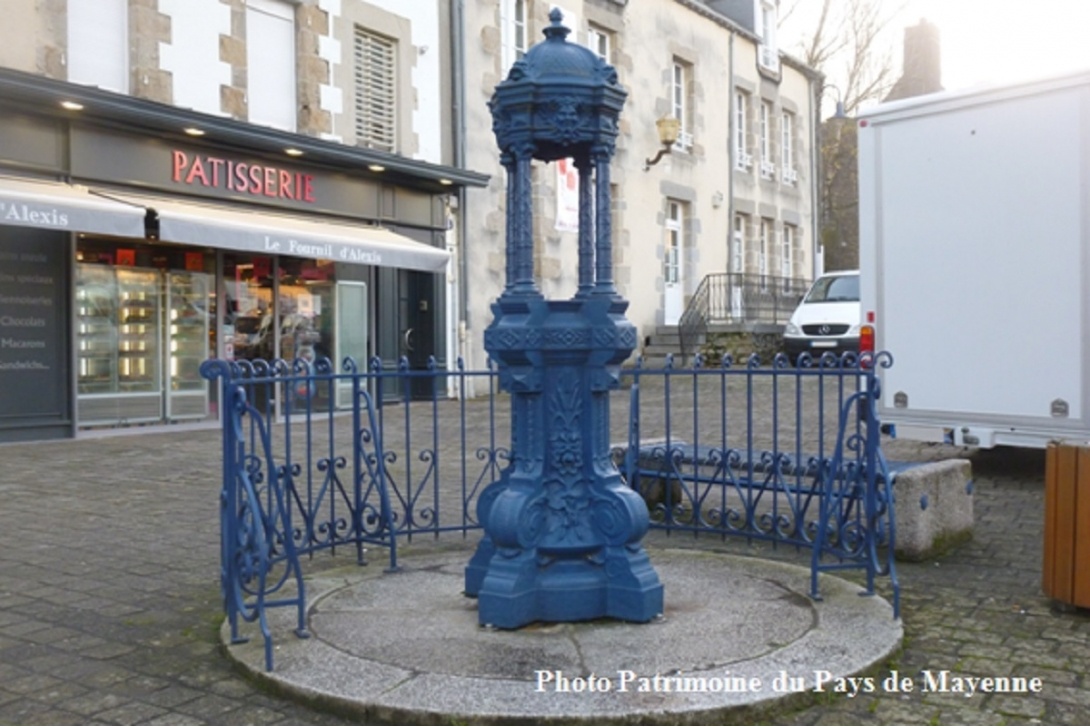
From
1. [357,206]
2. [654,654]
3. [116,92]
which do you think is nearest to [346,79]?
[357,206]

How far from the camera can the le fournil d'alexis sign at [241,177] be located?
12.6m

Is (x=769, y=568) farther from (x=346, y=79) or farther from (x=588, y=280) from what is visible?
(x=346, y=79)

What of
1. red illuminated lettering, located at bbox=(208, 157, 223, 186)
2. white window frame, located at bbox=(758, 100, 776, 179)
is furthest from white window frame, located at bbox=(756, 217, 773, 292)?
red illuminated lettering, located at bbox=(208, 157, 223, 186)

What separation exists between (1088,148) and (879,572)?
158 inches

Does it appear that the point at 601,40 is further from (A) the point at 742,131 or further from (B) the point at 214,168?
(B) the point at 214,168

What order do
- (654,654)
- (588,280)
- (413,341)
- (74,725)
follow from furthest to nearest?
(413,341), (588,280), (654,654), (74,725)

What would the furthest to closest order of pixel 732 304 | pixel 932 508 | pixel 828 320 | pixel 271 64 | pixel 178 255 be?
1. pixel 732 304
2. pixel 828 320
3. pixel 271 64
4. pixel 178 255
5. pixel 932 508

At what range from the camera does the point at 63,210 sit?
10445 mm

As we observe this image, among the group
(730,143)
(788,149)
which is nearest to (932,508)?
(730,143)

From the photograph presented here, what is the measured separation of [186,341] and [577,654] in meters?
10.7

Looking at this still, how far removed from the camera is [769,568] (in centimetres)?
548

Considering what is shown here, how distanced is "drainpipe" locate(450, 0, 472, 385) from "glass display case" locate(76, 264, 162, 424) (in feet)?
17.2

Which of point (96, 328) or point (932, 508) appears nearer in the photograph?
point (932, 508)

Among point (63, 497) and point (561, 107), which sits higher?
point (561, 107)
